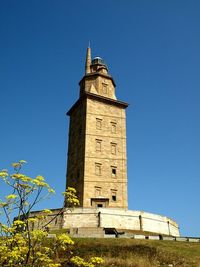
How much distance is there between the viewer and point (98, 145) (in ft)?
149

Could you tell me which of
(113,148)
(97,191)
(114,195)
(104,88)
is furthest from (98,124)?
(114,195)

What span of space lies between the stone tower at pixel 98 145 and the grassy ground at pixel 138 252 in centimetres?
1562

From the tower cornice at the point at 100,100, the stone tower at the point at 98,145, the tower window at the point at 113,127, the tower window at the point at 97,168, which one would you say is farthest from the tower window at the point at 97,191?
the tower cornice at the point at 100,100

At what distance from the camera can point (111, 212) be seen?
38531mm

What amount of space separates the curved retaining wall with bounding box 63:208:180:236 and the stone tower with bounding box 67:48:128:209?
351 cm

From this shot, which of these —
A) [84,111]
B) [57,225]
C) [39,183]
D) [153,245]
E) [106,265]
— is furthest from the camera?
[84,111]

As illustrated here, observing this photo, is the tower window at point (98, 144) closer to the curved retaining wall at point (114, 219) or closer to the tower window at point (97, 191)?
the tower window at point (97, 191)

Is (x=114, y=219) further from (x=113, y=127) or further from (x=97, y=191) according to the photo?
(x=113, y=127)

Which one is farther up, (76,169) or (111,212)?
(76,169)

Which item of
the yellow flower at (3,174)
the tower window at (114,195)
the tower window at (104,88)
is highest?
the tower window at (104,88)

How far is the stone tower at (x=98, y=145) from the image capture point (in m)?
43.1

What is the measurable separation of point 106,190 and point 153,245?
714 inches

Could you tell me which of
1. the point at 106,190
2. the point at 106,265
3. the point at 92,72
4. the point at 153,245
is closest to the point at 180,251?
the point at 153,245

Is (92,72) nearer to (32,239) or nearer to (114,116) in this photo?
(114,116)
